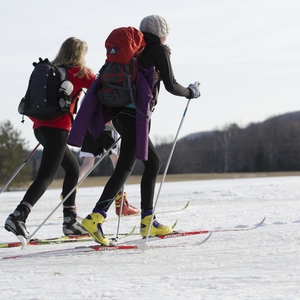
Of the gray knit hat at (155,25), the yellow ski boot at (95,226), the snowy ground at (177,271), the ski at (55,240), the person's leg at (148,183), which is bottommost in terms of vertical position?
the snowy ground at (177,271)

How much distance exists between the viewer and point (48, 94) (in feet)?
15.0

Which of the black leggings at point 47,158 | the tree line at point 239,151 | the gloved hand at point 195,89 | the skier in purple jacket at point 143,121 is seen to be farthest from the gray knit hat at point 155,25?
the tree line at point 239,151

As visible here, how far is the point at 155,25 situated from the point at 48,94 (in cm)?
99

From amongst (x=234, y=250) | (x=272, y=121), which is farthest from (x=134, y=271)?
(x=272, y=121)

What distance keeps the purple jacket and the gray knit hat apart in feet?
1.10

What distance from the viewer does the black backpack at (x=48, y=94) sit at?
15.0 ft

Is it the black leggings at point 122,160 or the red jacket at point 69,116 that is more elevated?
the red jacket at point 69,116

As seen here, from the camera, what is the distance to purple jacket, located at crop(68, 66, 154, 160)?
410cm

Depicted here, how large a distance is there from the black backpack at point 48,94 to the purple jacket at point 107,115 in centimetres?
38

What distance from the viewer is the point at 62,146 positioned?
15.4 ft

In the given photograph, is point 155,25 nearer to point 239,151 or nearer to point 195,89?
point 195,89

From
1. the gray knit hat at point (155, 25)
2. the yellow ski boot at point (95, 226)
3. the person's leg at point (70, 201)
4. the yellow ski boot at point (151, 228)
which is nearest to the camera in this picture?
the yellow ski boot at point (95, 226)

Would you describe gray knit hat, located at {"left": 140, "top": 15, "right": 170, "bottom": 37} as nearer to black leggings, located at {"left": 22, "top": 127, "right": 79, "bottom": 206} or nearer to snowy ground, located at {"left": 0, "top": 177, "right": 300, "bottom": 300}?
black leggings, located at {"left": 22, "top": 127, "right": 79, "bottom": 206}

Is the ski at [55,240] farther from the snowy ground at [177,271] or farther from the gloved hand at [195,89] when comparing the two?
the gloved hand at [195,89]
